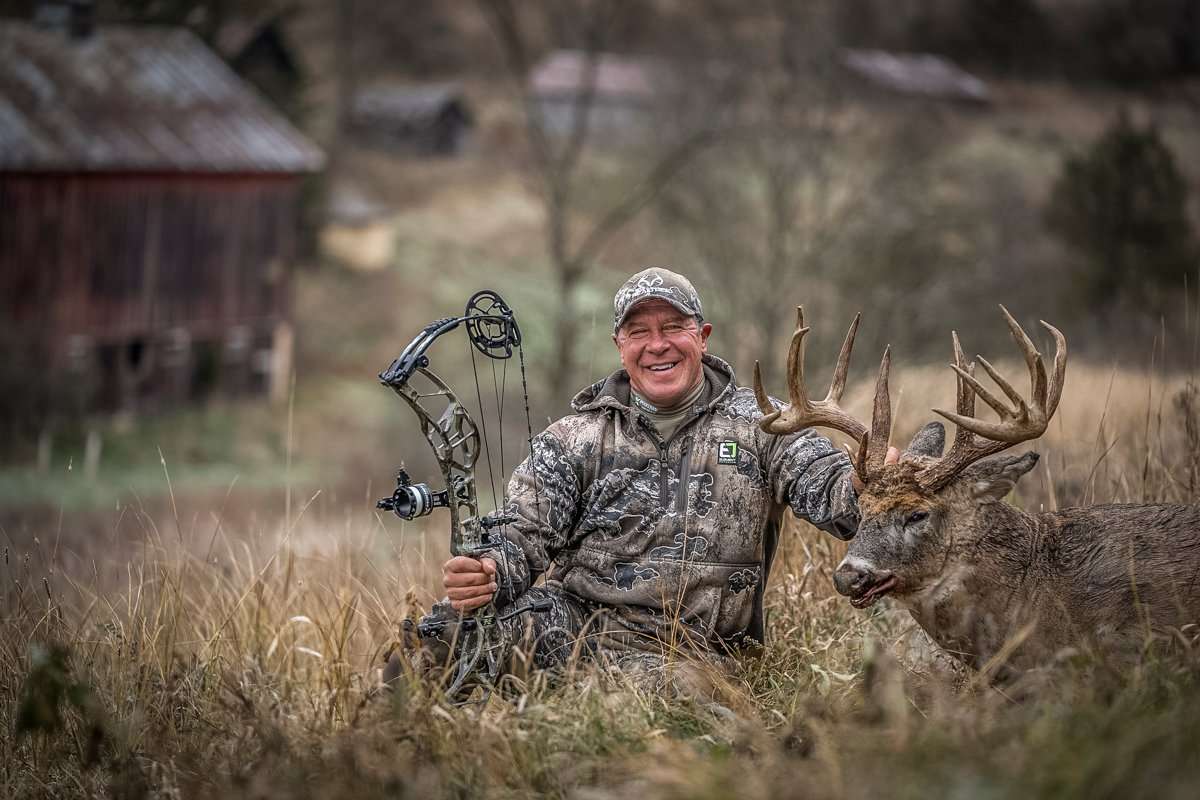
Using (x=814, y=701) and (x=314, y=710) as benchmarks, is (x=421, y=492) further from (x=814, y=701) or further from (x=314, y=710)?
(x=814, y=701)

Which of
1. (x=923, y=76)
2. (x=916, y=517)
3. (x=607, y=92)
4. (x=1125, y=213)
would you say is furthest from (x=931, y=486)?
(x=607, y=92)

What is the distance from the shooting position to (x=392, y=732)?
12.3ft

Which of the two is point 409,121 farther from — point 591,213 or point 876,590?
point 876,590

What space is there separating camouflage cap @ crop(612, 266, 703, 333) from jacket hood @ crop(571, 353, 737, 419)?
0.21 meters

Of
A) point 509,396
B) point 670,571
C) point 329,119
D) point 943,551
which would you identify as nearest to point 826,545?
point 670,571

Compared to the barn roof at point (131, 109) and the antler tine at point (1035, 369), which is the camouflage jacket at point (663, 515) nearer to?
the antler tine at point (1035, 369)

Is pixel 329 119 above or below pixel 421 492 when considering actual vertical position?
above

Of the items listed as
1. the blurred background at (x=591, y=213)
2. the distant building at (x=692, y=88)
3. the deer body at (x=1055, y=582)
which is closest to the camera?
the deer body at (x=1055, y=582)

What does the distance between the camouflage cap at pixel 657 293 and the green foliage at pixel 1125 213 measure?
13743 millimetres

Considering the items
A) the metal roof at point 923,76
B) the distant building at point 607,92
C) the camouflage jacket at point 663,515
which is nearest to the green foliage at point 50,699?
the camouflage jacket at point 663,515

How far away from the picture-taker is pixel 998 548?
156 inches

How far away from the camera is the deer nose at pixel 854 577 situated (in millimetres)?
3852

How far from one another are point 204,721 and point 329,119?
41.1 metres

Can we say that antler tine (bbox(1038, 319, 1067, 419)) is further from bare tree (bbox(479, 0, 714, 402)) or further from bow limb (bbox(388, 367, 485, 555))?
bare tree (bbox(479, 0, 714, 402))
